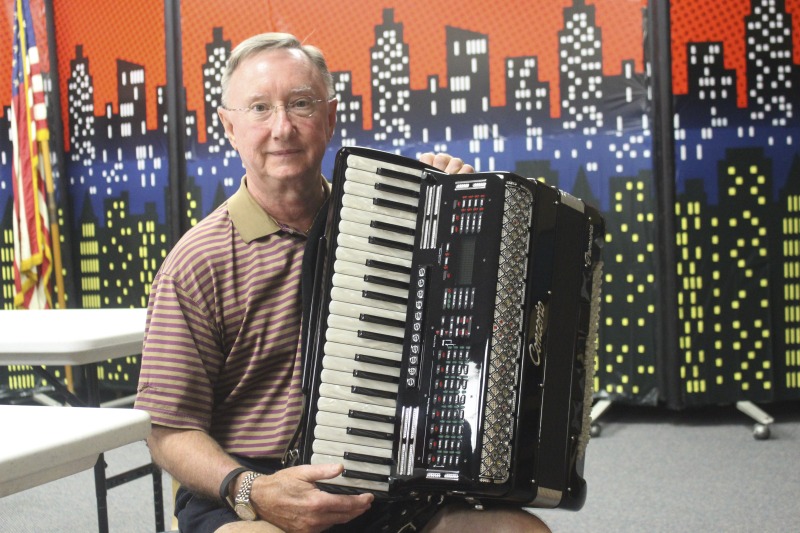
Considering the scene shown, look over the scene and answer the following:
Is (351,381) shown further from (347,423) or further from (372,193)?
(372,193)

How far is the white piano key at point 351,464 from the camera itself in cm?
130

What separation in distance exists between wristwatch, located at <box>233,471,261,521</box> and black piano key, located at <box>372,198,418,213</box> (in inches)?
19.0

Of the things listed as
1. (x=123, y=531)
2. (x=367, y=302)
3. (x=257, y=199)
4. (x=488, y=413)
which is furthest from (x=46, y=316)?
(x=488, y=413)

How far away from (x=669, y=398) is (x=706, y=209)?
808 mm

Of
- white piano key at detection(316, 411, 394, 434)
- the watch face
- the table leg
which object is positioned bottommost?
the table leg

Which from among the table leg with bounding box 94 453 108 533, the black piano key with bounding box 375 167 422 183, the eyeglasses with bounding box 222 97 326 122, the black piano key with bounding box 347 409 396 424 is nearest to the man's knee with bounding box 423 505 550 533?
the black piano key with bounding box 347 409 396 424

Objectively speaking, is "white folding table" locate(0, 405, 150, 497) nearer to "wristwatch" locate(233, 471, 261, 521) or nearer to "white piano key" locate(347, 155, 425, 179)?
"wristwatch" locate(233, 471, 261, 521)

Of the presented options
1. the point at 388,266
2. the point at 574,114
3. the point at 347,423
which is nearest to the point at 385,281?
the point at 388,266

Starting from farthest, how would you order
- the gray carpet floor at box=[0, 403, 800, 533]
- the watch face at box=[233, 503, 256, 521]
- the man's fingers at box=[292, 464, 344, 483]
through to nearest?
the gray carpet floor at box=[0, 403, 800, 533] < the watch face at box=[233, 503, 256, 521] < the man's fingers at box=[292, 464, 344, 483]

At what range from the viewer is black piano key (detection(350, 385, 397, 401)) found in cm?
133

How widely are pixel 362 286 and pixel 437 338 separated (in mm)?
144

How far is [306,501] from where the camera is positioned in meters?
1.29

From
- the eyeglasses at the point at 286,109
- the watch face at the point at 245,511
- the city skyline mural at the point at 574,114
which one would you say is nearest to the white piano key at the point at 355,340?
the watch face at the point at 245,511

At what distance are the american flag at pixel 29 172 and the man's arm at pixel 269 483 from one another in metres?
2.94
